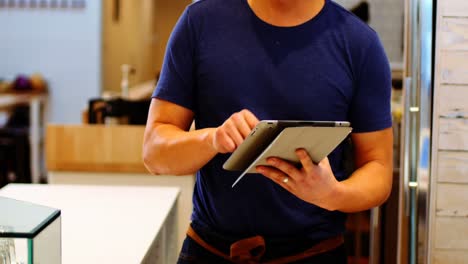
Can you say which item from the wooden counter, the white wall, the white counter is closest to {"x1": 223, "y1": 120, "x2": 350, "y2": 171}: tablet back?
the white counter

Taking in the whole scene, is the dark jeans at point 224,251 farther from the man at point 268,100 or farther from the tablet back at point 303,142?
the tablet back at point 303,142

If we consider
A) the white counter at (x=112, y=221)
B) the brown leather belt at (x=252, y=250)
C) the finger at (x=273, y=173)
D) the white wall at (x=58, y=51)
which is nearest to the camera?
the finger at (x=273, y=173)

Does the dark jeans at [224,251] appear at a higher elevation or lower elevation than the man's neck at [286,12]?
lower

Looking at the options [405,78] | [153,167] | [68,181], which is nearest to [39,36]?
[68,181]

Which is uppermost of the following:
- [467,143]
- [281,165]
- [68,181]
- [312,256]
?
[281,165]

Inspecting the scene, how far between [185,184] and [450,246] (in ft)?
4.65

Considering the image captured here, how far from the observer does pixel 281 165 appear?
3.61ft

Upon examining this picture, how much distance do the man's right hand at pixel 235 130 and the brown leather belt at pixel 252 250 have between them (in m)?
0.28

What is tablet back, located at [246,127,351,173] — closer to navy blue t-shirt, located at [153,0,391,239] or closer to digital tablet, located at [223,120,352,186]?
digital tablet, located at [223,120,352,186]

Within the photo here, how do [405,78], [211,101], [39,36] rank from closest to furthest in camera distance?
[211,101]
[405,78]
[39,36]

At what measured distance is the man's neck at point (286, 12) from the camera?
1350 mm

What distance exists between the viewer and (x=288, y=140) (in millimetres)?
1021

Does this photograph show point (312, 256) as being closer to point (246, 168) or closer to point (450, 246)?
point (246, 168)

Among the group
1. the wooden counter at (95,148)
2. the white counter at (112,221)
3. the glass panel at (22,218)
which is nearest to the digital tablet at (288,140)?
the glass panel at (22,218)
